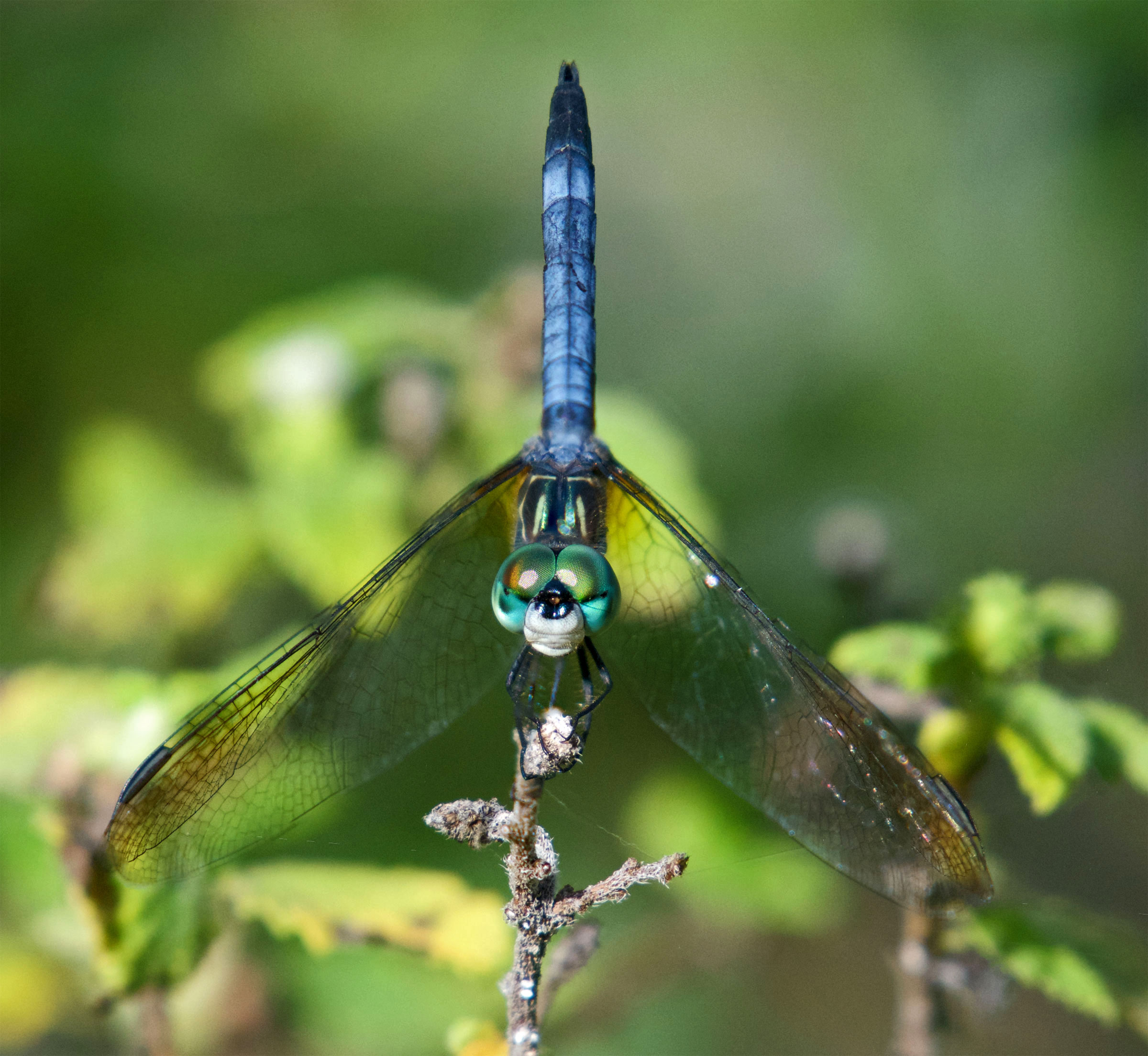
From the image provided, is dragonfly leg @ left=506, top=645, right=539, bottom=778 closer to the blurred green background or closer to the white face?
the white face

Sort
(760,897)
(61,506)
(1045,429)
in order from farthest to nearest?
(1045,429) < (61,506) < (760,897)

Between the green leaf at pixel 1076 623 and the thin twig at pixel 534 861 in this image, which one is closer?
the thin twig at pixel 534 861

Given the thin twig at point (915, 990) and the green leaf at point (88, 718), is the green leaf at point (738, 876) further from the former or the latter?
the green leaf at point (88, 718)

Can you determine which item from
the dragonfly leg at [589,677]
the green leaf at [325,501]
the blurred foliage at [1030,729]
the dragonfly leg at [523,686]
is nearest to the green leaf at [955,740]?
the blurred foliage at [1030,729]

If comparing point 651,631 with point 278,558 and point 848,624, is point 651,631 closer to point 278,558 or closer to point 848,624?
point 848,624

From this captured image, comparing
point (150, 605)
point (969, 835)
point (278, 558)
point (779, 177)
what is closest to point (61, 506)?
point (150, 605)

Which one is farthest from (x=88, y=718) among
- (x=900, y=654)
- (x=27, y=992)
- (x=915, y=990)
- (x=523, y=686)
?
(x=915, y=990)
